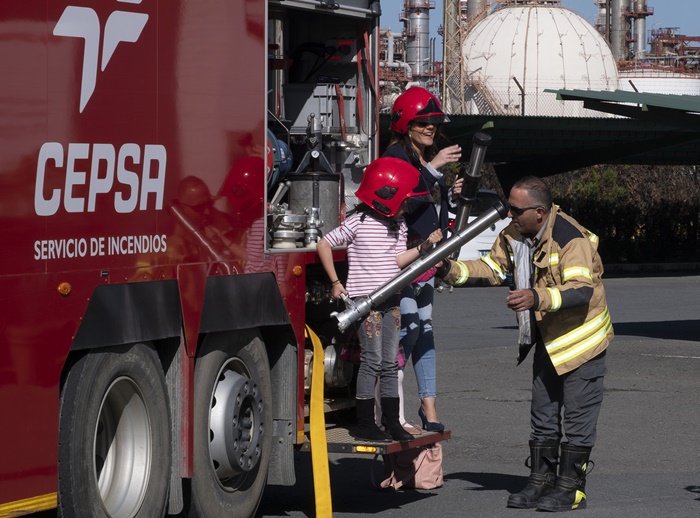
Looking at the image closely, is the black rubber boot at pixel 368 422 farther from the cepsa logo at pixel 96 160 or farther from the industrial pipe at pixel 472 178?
the cepsa logo at pixel 96 160

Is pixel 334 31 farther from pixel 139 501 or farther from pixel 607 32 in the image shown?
pixel 607 32

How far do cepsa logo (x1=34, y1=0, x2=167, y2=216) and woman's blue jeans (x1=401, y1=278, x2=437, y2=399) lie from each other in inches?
92.5

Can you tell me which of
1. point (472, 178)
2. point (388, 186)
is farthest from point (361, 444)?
point (472, 178)

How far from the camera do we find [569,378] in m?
7.56

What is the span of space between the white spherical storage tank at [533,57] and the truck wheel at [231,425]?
59966mm

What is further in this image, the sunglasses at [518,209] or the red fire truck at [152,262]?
the sunglasses at [518,209]

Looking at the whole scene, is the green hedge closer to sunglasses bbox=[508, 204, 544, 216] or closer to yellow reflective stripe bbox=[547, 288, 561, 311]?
sunglasses bbox=[508, 204, 544, 216]

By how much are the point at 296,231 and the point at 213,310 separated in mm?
1084

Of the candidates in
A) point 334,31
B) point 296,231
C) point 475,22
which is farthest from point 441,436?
point 475,22

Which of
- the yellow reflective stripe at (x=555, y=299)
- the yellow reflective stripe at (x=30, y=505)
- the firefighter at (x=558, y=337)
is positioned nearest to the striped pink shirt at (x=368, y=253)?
the firefighter at (x=558, y=337)

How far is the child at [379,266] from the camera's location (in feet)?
24.6

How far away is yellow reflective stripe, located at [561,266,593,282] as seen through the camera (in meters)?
7.50

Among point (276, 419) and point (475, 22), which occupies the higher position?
point (475, 22)

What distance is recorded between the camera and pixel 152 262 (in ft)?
19.8
